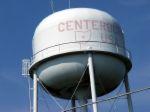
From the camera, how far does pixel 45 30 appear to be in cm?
2072

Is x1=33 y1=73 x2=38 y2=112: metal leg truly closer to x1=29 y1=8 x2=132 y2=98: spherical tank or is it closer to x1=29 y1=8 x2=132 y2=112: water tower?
x1=29 y1=8 x2=132 y2=112: water tower

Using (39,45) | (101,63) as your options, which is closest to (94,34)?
(101,63)

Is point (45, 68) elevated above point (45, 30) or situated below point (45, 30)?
below

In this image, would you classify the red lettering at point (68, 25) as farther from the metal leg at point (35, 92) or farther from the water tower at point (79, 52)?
the metal leg at point (35, 92)

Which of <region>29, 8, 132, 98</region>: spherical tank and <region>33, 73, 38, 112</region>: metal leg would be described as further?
<region>33, 73, 38, 112</region>: metal leg

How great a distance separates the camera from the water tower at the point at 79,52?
19.6 metres

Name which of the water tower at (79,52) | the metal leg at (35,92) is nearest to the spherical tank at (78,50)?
the water tower at (79,52)

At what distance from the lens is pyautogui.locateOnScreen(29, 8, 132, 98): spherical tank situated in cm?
1964

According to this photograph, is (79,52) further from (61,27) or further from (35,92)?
(35,92)

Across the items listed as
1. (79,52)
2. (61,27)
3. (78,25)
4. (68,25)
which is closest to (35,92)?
(79,52)

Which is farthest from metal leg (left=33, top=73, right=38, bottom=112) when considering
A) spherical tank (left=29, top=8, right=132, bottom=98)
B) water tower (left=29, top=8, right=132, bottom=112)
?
spherical tank (left=29, top=8, right=132, bottom=98)

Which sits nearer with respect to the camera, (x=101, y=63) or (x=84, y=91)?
(x=101, y=63)

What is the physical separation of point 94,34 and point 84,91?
3240mm

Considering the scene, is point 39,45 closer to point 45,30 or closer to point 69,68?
point 45,30
